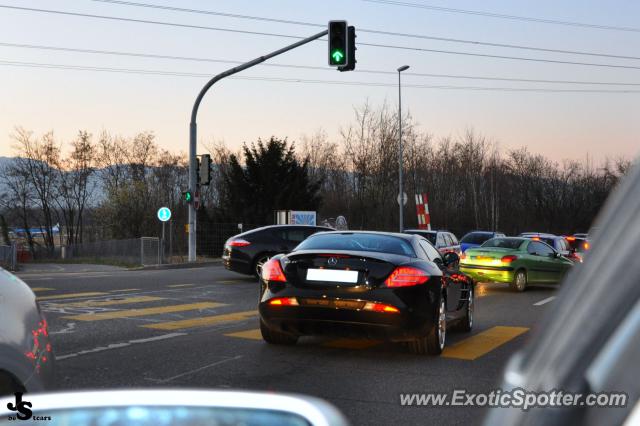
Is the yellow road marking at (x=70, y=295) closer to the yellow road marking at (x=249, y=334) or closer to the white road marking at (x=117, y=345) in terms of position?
the white road marking at (x=117, y=345)

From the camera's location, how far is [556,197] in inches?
2822

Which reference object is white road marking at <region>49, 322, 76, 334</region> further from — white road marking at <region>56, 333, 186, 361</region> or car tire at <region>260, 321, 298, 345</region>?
car tire at <region>260, 321, 298, 345</region>

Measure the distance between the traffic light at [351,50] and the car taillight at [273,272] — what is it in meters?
11.1

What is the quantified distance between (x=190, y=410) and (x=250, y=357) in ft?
21.0

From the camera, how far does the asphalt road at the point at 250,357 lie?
6000 mm

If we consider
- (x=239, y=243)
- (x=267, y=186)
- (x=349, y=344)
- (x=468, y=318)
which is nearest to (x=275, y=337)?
(x=349, y=344)

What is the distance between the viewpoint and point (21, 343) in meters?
3.57

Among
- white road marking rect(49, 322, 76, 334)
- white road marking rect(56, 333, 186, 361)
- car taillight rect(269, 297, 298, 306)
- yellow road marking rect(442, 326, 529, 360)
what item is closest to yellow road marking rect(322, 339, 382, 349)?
yellow road marking rect(442, 326, 529, 360)

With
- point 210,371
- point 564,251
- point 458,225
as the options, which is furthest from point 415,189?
point 210,371

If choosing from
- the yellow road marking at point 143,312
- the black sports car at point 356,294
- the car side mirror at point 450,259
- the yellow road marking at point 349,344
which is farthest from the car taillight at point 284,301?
the yellow road marking at point 143,312

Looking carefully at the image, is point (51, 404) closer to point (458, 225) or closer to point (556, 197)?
point (458, 225)

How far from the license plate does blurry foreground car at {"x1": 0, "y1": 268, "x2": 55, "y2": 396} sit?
12.6 ft

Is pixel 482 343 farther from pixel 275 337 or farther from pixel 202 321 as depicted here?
pixel 202 321

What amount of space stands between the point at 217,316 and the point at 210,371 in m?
4.33
